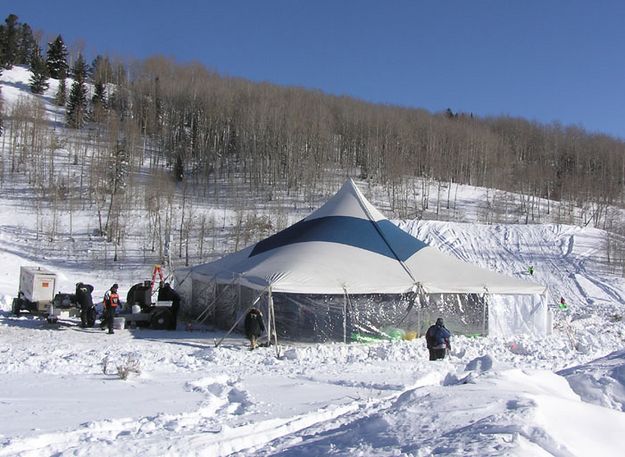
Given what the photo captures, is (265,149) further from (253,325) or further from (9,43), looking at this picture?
(9,43)

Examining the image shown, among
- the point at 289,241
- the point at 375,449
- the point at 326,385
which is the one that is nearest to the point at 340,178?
the point at 289,241

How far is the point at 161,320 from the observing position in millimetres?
14195

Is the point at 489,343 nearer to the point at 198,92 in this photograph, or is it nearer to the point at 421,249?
the point at 421,249

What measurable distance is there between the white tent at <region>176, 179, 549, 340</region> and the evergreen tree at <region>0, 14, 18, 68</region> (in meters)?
67.2

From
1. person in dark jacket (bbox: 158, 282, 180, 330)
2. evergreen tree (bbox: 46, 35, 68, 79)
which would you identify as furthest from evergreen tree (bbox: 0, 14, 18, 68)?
person in dark jacket (bbox: 158, 282, 180, 330)

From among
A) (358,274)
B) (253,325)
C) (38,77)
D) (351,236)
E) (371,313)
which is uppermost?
(38,77)

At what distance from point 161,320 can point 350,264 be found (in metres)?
4.76

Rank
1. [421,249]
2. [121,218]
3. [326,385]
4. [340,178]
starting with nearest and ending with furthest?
[326,385] → [421,249] → [121,218] → [340,178]

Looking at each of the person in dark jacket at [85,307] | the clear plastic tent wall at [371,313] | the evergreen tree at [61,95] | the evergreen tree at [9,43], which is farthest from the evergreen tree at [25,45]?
the clear plastic tent wall at [371,313]

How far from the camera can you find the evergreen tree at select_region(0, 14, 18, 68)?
7075cm

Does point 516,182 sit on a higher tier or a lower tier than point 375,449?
higher

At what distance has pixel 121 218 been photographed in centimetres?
3619

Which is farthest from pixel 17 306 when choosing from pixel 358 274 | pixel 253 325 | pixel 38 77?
pixel 38 77

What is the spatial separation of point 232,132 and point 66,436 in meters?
49.1
